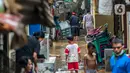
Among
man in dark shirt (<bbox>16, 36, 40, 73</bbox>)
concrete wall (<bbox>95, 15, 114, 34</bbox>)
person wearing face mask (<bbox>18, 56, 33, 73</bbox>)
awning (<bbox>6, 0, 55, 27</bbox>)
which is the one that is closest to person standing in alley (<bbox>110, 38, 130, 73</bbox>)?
person wearing face mask (<bbox>18, 56, 33, 73</bbox>)

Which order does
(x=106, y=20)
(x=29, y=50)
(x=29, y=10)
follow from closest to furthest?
(x=29, y=10) → (x=29, y=50) → (x=106, y=20)

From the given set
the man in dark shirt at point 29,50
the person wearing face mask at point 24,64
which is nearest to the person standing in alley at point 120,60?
the person wearing face mask at point 24,64

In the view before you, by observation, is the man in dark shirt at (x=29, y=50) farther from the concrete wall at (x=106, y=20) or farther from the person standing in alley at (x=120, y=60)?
the concrete wall at (x=106, y=20)

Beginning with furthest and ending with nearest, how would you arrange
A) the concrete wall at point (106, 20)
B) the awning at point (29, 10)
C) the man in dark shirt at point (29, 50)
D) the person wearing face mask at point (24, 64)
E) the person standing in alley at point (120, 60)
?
the concrete wall at point (106, 20)
the man in dark shirt at point (29, 50)
the person standing in alley at point (120, 60)
the person wearing face mask at point (24, 64)
the awning at point (29, 10)

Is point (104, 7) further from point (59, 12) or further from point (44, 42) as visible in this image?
point (59, 12)

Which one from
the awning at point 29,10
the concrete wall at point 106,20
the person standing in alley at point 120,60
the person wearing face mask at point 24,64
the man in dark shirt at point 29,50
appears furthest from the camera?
the concrete wall at point 106,20

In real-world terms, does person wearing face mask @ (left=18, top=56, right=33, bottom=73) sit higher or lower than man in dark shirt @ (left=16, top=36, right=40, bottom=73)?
lower

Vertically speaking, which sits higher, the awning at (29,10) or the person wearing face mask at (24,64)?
the awning at (29,10)

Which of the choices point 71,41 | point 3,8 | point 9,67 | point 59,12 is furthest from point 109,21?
point 3,8

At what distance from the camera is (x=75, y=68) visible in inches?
487

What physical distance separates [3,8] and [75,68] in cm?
958

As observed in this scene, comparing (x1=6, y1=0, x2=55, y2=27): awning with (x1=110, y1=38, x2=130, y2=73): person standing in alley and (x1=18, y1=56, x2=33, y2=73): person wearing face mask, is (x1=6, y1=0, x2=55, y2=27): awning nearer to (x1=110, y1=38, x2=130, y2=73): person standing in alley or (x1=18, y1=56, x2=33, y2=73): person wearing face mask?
(x1=18, y1=56, x2=33, y2=73): person wearing face mask

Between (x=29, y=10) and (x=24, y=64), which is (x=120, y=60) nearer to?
(x=24, y=64)

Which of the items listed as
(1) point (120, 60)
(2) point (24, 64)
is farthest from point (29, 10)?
(1) point (120, 60)
